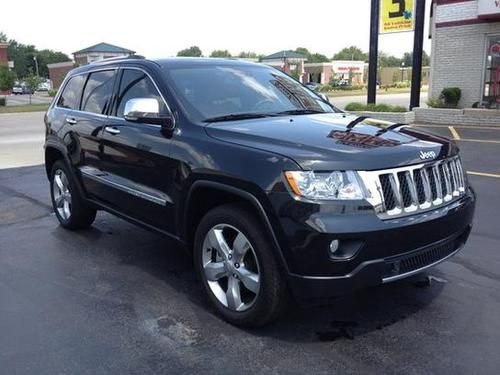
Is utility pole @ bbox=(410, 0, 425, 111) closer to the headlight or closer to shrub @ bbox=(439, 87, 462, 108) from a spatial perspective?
shrub @ bbox=(439, 87, 462, 108)

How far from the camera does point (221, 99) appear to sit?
445cm

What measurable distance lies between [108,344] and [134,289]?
0.95 meters

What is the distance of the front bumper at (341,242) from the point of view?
3.15 metres

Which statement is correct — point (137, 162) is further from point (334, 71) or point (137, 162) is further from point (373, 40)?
point (334, 71)

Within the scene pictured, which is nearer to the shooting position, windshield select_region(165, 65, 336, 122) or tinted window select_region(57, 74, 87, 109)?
windshield select_region(165, 65, 336, 122)

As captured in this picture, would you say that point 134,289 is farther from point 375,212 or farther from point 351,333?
point 375,212

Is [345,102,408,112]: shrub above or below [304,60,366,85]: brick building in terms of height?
below

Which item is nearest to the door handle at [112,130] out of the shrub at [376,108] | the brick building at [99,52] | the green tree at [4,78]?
the shrub at [376,108]

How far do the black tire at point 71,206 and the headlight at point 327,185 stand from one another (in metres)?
3.27

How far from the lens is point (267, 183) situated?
3.32 meters

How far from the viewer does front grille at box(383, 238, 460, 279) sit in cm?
334

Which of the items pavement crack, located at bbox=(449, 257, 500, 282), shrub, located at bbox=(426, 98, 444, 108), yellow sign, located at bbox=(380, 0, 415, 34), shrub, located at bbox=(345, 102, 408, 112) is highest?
yellow sign, located at bbox=(380, 0, 415, 34)

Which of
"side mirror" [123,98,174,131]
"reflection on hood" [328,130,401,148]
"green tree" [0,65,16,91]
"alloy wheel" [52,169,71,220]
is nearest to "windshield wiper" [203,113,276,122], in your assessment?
"side mirror" [123,98,174,131]

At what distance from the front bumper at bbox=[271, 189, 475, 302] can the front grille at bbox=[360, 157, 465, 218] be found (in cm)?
9
